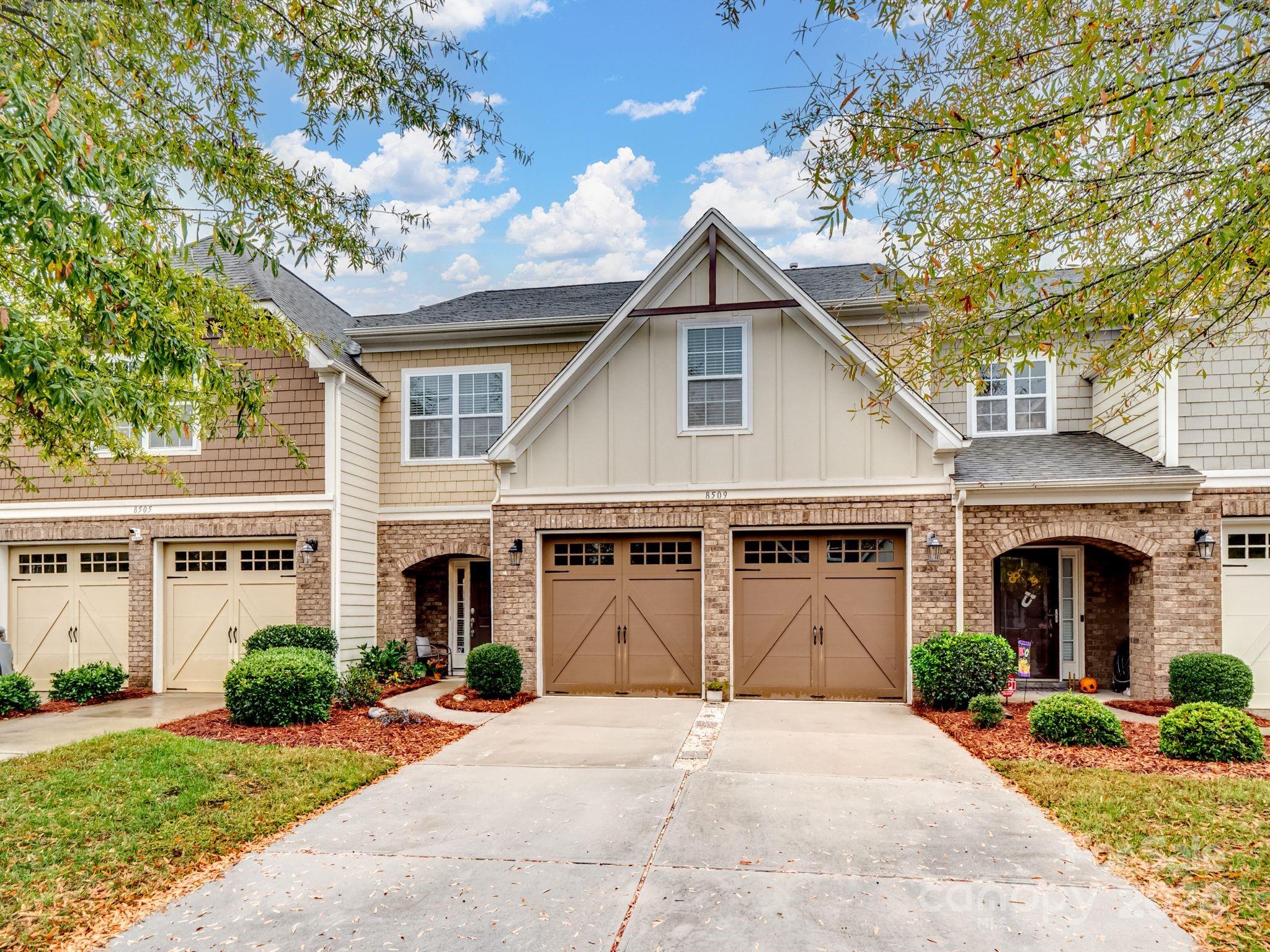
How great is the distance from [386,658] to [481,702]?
2.84m

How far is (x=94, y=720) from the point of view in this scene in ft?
34.6

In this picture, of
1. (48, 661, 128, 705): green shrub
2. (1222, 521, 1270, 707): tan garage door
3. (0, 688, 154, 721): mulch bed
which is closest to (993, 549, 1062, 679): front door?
(1222, 521, 1270, 707): tan garage door

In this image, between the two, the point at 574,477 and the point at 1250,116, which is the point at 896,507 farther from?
the point at 1250,116

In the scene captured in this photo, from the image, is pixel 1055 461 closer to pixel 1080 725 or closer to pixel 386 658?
pixel 1080 725

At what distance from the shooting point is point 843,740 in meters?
8.91

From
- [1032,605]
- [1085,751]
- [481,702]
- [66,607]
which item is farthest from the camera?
[66,607]

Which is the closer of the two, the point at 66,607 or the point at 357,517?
the point at 357,517

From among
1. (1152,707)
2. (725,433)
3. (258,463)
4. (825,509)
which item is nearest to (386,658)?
(258,463)

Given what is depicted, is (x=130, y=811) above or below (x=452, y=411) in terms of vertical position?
below

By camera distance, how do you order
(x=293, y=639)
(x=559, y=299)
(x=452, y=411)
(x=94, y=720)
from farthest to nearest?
1. (x=559, y=299)
2. (x=452, y=411)
3. (x=293, y=639)
4. (x=94, y=720)

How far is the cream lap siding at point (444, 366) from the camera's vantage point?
543 inches

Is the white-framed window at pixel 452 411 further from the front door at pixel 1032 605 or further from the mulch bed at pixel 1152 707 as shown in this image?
the mulch bed at pixel 1152 707

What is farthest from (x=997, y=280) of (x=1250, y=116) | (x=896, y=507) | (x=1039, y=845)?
(x=896, y=507)

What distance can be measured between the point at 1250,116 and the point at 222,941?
7.82m
